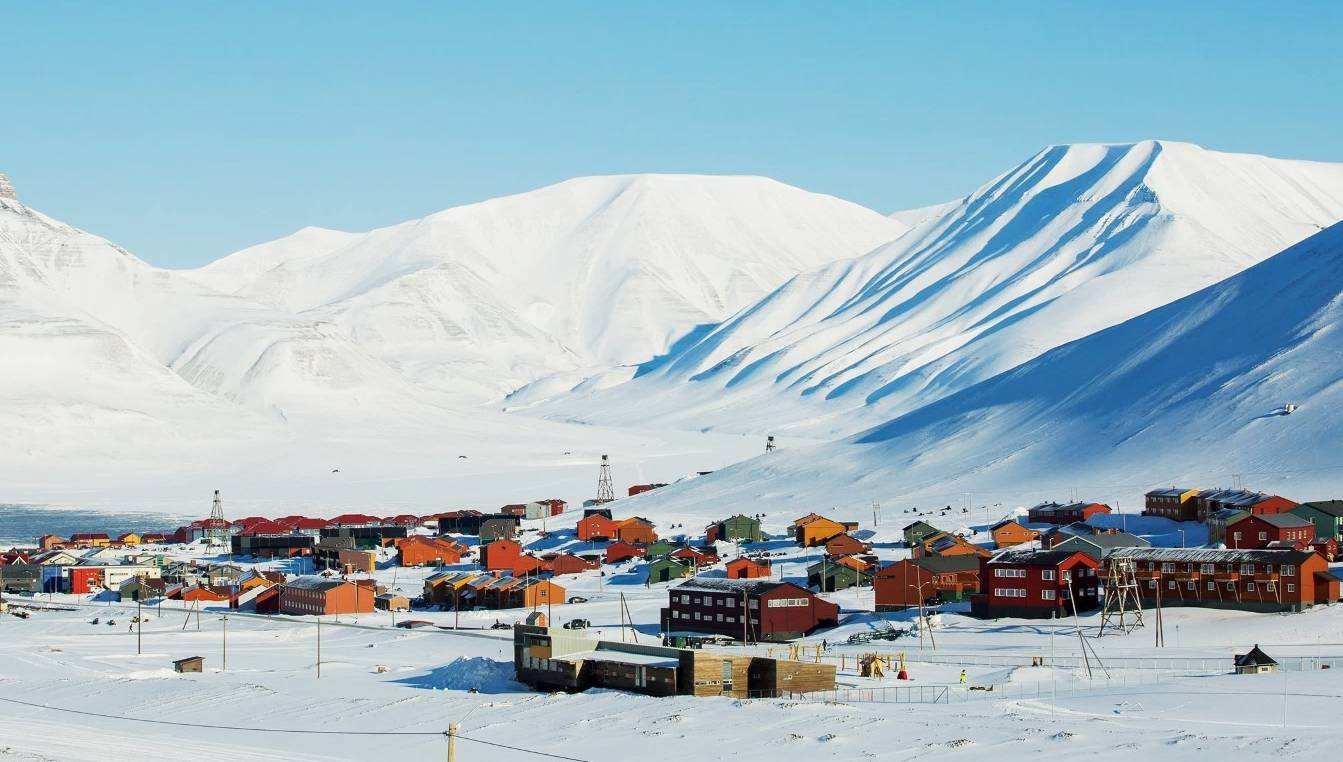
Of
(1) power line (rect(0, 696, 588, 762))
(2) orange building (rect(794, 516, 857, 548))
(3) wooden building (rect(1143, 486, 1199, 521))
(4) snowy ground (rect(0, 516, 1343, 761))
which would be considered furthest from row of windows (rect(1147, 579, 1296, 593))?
(2) orange building (rect(794, 516, 857, 548))

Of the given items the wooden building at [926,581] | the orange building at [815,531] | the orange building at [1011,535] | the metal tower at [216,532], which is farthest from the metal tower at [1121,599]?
the metal tower at [216,532]

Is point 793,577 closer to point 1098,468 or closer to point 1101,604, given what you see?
point 1101,604

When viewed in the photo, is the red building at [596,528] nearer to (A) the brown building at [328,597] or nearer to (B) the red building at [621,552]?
(B) the red building at [621,552]

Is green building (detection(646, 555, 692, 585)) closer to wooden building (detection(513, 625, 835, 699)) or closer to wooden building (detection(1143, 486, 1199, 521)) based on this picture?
wooden building (detection(1143, 486, 1199, 521))

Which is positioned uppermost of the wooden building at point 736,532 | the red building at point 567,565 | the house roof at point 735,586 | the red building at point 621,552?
the wooden building at point 736,532

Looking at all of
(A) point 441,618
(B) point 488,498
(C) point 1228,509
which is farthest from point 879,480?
(A) point 441,618

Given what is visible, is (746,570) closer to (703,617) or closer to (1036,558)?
(703,617)
